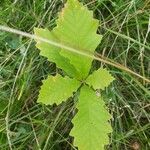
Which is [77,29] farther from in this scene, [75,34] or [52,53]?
[52,53]

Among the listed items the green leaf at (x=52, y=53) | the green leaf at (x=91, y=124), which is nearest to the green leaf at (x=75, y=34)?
the green leaf at (x=52, y=53)

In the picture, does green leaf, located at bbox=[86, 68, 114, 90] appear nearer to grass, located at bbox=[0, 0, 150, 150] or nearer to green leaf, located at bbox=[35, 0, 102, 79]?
green leaf, located at bbox=[35, 0, 102, 79]

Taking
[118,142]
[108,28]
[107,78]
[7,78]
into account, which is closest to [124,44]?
[108,28]

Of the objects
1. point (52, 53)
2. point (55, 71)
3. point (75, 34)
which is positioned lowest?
point (55, 71)

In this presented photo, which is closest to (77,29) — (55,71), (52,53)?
(52,53)

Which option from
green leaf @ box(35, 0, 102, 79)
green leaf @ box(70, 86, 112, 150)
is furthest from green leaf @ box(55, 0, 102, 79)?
green leaf @ box(70, 86, 112, 150)

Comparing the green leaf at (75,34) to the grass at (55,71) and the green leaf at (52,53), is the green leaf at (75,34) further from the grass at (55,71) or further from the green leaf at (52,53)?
the grass at (55,71)

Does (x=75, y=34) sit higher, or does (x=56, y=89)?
(x=75, y=34)

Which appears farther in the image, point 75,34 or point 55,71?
point 55,71
